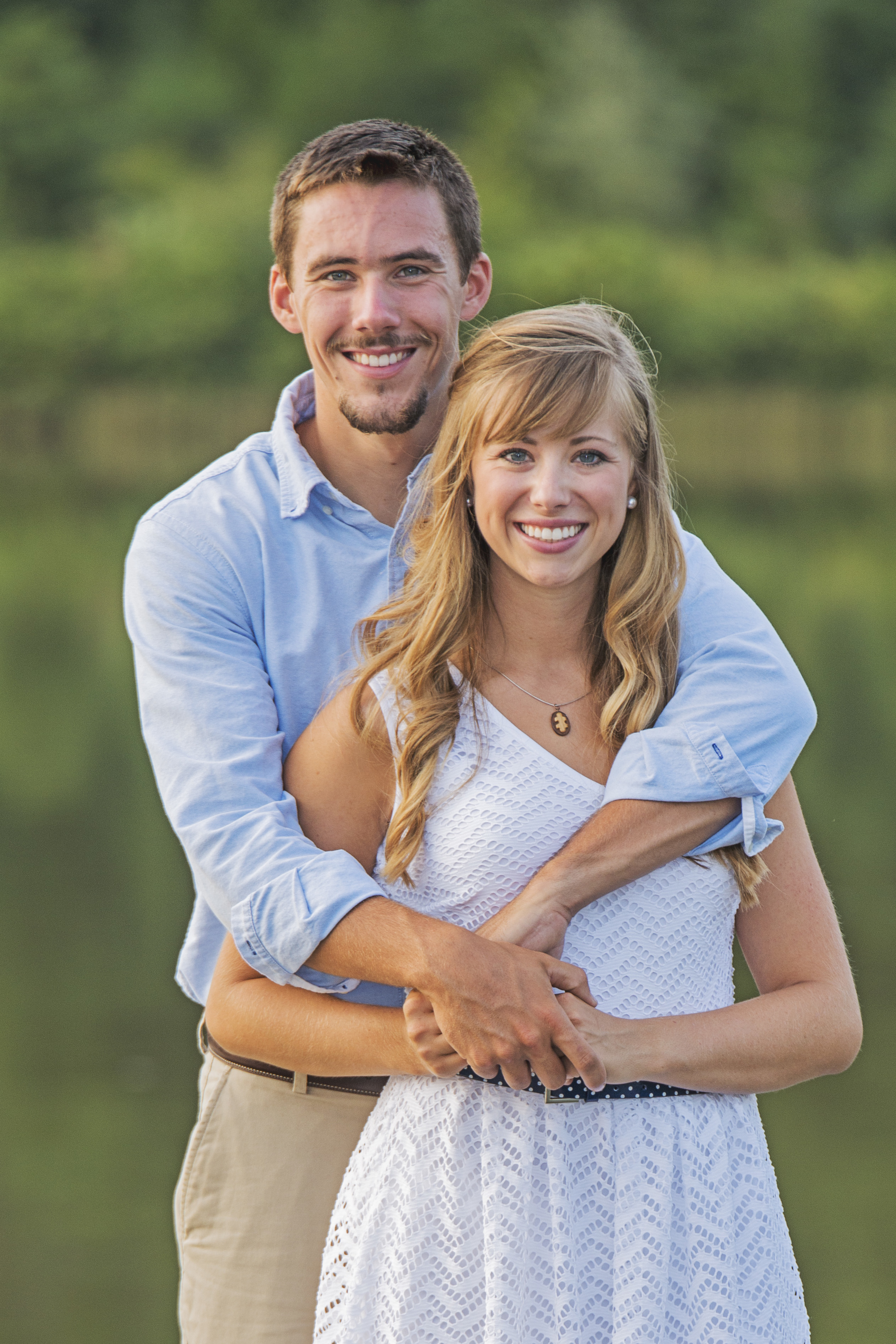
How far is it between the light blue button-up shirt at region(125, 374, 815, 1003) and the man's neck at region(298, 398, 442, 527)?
55 mm

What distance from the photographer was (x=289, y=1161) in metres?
2.18

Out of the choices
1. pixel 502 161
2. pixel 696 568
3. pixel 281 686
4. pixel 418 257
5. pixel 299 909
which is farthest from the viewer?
pixel 502 161

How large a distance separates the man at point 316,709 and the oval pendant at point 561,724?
3.0 inches

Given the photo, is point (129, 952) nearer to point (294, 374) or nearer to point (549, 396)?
point (549, 396)

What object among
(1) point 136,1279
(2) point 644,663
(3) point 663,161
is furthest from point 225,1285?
(3) point 663,161

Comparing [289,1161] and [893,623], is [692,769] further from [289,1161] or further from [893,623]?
[893,623]

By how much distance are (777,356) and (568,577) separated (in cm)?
Result: 3053

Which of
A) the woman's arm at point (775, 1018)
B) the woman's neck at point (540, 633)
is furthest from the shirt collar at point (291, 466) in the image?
the woman's arm at point (775, 1018)

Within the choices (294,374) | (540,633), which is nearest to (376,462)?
(540,633)

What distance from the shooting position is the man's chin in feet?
7.42

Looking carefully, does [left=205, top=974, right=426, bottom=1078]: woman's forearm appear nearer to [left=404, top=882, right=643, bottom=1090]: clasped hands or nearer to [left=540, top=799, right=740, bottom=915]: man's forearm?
[left=404, top=882, right=643, bottom=1090]: clasped hands

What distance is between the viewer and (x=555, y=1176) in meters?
1.70

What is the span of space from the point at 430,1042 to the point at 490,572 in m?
0.54

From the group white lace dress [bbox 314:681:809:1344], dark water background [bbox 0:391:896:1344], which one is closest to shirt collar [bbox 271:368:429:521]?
white lace dress [bbox 314:681:809:1344]
